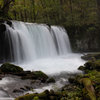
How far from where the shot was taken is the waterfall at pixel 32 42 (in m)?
9.59

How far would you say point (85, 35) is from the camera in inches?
635

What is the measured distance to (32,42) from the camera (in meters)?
12.1

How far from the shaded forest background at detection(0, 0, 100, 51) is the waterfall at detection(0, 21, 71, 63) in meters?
2.05

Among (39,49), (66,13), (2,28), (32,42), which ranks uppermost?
(66,13)

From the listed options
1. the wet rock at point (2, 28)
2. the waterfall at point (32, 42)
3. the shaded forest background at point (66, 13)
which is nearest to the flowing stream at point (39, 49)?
the waterfall at point (32, 42)

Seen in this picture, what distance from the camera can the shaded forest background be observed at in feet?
51.6

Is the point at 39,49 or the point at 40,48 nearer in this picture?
the point at 39,49

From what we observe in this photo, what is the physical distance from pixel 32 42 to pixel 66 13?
36.6 ft

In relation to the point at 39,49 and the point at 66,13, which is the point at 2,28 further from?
the point at 66,13

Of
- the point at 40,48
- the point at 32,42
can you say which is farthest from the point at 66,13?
the point at 32,42

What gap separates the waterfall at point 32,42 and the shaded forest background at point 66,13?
80.7 inches

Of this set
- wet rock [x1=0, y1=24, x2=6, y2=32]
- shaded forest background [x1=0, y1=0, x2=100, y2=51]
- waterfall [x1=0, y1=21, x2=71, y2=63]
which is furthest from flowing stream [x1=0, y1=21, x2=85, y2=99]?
shaded forest background [x1=0, y1=0, x2=100, y2=51]

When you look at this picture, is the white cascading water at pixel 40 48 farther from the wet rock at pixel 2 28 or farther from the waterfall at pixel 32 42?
the wet rock at pixel 2 28

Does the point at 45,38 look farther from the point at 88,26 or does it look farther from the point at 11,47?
the point at 88,26
